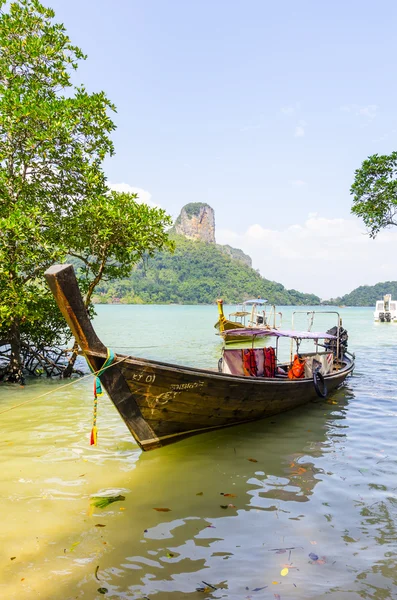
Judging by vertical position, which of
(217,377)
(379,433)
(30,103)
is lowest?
(379,433)

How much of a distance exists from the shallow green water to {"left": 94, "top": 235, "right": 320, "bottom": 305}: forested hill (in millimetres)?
104096

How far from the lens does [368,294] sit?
15750cm

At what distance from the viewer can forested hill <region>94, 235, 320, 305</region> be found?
118 m

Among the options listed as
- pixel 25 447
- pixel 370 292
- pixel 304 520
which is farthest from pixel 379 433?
pixel 370 292

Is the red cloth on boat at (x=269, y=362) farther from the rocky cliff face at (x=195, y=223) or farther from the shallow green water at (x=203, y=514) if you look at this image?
the rocky cliff face at (x=195, y=223)

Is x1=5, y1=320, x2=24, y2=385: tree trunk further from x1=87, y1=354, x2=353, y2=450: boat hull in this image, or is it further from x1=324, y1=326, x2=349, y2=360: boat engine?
x1=324, y1=326, x2=349, y2=360: boat engine

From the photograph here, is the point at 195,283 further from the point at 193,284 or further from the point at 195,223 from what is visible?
the point at 195,223

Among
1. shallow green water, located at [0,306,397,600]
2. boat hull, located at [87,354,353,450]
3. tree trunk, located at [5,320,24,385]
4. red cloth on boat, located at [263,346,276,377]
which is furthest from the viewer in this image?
tree trunk, located at [5,320,24,385]

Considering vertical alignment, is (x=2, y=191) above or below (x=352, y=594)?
above

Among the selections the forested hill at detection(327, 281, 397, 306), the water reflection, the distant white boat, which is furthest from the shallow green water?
the forested hill at detection(327, 281, 397, 306)

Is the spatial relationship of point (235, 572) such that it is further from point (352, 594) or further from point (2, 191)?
point (2, 191)

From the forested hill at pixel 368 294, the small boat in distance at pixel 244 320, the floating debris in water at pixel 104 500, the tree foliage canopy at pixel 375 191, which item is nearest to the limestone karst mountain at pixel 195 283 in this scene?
the forested hill at pixel 368 294

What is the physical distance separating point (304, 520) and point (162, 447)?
9.11ft

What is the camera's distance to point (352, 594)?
11.7ft
